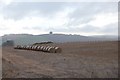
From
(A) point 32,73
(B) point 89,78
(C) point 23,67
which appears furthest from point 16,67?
(B) point 89,78

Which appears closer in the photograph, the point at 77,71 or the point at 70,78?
the point at 70,78

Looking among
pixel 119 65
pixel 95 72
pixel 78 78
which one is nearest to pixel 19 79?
pixel 78 78

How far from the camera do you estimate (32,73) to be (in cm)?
1570

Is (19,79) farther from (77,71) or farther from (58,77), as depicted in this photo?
(77,71)

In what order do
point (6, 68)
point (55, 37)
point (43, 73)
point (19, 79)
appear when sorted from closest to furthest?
point (19, 79) → point (43, 73) → point (6, 68) → point (55, 37)

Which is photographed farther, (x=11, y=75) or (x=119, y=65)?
(x=119, y=65)

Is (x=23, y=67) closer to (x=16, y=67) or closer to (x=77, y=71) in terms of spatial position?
(x=16, y=67)

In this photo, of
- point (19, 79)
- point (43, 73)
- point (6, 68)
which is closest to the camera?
point (19, 79)

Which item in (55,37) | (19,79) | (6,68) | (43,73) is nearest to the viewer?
(19,79)

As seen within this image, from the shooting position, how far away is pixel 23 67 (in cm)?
1783

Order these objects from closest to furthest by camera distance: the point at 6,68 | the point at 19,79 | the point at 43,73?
the point at 19,79
the point at 43,73
the point at 6,68

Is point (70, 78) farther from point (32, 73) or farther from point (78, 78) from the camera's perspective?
point (32, 73)

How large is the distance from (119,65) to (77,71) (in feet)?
9.59

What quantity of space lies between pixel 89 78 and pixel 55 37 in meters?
110
